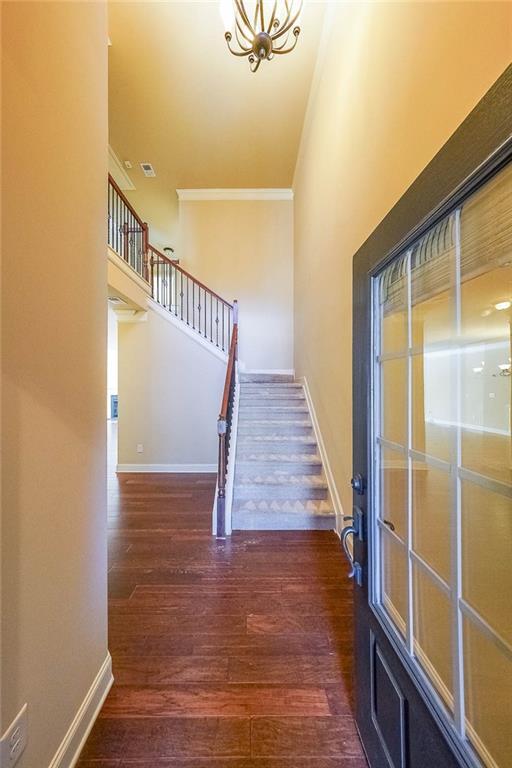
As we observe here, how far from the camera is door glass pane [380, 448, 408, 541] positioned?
3.67 ft

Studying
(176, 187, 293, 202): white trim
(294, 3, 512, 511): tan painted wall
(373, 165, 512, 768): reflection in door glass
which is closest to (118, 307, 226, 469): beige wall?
(294, 3, 512, 511): tan painted wall

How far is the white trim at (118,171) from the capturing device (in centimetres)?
535

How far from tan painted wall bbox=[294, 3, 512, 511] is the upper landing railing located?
1907 mm

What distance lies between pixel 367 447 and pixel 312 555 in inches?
73.0

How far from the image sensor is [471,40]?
1.16m

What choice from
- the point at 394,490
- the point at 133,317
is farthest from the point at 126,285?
the point at 394,490

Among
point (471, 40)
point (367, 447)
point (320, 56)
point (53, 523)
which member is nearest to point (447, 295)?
point (367, 447)

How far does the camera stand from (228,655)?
174cm

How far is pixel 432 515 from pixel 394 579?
0.31 m

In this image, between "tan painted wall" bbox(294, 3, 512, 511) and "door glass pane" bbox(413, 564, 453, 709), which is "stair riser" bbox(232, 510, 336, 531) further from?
"door glass pane" bbox(413, 564, 453, 709)

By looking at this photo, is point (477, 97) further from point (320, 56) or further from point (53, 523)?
point (320, 56)

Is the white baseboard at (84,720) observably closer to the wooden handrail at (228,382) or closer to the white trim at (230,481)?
the white trim at (230,481)

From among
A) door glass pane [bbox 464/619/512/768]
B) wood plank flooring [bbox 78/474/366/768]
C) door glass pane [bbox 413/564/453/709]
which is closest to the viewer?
door glass pane [bbox 464/619/512/768]

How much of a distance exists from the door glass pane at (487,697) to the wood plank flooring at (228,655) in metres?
0.83
